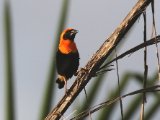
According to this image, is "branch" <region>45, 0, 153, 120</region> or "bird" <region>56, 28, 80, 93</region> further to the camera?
"bird" <region>56, 28, 80, 93</region>

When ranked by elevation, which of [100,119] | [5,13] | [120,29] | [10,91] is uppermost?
[5,13]

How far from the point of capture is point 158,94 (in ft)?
5.76

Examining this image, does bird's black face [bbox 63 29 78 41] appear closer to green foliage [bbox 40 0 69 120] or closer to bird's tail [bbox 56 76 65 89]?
bird's tail [bbox 56 76 65 89]

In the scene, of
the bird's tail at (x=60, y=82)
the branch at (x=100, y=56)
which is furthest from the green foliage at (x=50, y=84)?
the branch at (x=100, y=56)

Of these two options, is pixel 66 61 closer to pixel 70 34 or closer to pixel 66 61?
pixel 66 61

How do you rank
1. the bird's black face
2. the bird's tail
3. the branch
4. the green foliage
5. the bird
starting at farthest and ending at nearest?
the bird's black face → the bird → the bird's tail → the green foliage → the branch

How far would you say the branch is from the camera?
2.62 feet

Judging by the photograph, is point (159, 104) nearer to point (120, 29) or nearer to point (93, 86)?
point (93, 86)

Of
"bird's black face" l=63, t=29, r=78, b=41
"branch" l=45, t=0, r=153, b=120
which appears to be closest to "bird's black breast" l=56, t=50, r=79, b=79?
"bird's black face" l=63, t=29, r=78, b=41

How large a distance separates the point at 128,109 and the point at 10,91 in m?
0.48

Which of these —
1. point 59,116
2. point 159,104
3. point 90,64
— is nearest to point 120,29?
point 90,64

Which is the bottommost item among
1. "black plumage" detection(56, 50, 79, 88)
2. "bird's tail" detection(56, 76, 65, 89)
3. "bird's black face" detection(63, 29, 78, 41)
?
"bird's tail" detection(56, 76, 65, 89)

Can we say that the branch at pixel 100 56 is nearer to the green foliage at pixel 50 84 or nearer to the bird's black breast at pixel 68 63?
the green foliage at pixel 50 84

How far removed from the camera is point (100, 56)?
32.3 inches
